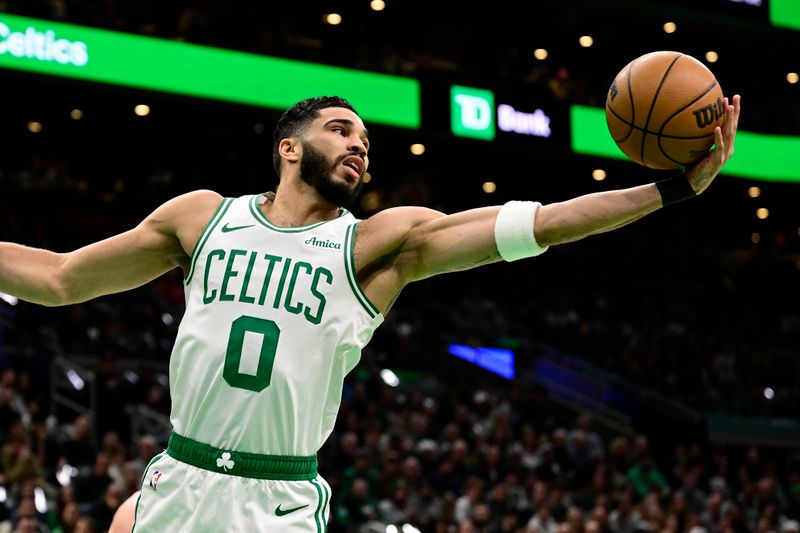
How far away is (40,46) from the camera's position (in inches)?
574

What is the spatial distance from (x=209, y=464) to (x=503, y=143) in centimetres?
1497

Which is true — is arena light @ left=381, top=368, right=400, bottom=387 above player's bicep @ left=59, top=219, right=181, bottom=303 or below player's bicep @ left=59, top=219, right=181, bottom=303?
above

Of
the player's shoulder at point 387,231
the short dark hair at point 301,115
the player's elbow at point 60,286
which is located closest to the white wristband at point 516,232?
the player's shoulder at point 387,231

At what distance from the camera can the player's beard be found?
390cm

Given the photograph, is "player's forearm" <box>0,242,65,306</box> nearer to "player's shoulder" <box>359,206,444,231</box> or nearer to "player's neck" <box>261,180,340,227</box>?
"player's neck" <box>261,180,340,227</box>

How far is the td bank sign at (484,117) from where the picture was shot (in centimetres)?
1786

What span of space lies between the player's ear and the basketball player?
0.10 feet

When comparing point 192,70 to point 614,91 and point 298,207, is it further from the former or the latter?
point 614,91

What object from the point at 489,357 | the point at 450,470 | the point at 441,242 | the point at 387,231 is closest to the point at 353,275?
the point at 387,231

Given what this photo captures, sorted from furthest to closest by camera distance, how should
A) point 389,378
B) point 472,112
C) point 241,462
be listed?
point 472,112 < point 389,378 < point 241,462

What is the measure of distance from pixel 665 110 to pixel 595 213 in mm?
546

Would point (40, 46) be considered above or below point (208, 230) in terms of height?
above

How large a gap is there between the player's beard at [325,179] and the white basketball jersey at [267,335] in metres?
0.13

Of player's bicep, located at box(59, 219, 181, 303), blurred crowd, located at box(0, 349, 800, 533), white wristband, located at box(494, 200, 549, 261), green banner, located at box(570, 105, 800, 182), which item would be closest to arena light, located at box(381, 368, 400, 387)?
blurred crowd, located at box(0, 349, 800, 533)
